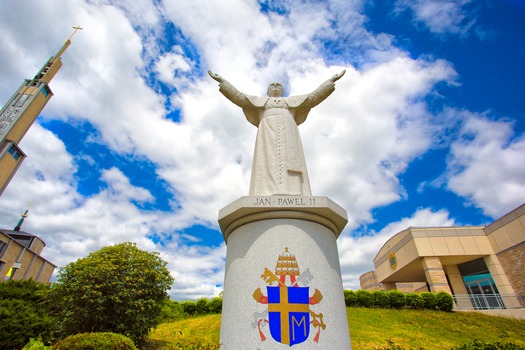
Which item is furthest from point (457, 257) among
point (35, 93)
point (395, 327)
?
point (35, 93)

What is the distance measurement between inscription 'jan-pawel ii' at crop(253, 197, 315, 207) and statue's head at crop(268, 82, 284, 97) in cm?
368

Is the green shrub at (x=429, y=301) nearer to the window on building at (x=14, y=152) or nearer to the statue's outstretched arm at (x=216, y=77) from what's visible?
the statue's outstretched arm at (x=216, y=77)

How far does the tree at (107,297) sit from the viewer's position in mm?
8766

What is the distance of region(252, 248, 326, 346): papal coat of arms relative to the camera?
3.94 metres

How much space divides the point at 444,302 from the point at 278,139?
16.9 meters

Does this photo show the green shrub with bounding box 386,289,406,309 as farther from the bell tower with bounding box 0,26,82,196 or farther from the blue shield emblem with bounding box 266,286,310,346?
the bell tower with bounding box 0,26,82,196

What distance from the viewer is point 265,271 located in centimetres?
440

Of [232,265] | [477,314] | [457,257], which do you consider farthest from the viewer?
[457,257]

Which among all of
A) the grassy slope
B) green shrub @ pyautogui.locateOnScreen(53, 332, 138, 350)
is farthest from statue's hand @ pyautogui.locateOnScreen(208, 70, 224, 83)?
the grassy slope

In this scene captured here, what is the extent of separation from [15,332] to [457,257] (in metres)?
25.1

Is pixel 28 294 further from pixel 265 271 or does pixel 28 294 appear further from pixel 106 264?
pixel 265 271

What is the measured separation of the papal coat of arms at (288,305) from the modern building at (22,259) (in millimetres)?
32827

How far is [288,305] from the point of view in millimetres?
4078

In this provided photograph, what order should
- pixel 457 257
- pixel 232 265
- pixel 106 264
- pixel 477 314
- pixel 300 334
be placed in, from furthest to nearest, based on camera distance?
pixel 457 257
pixel 477 314
pixel 106 264
pixel 232 265
pixel 300 334
